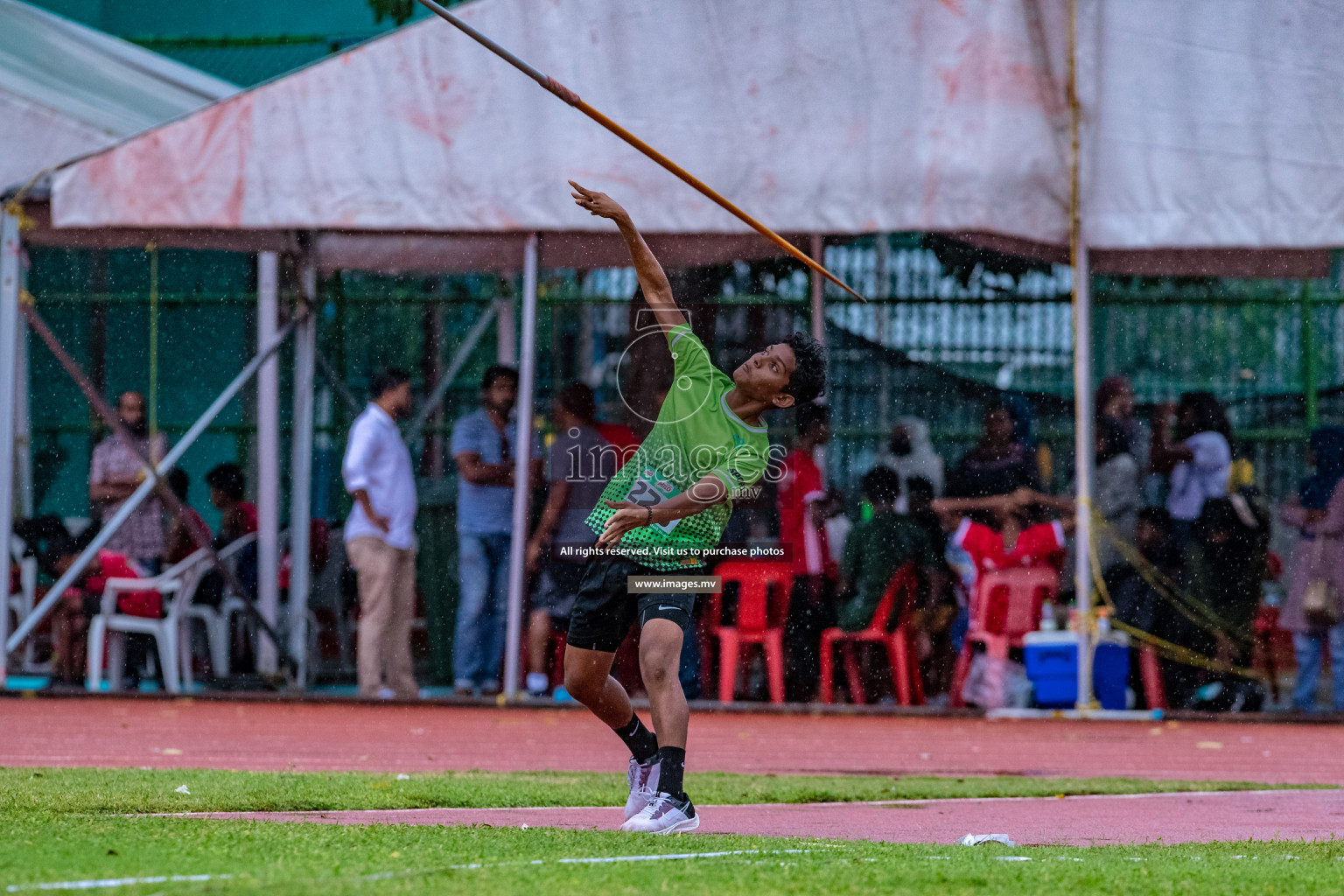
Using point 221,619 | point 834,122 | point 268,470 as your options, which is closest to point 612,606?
point 834,122

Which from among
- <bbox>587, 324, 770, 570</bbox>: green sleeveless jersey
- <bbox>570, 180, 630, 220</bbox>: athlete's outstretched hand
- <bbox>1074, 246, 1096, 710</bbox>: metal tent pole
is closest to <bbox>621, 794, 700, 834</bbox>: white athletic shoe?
<bbox>587, 324, 770, 570</bbox>: green sleeveless jersey

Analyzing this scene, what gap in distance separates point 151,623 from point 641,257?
23.2ft

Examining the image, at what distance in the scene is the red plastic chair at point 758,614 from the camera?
468 inches

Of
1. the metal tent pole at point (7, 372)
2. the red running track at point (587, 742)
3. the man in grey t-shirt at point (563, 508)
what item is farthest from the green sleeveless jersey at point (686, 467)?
the metal tent pole at point (7, 372)

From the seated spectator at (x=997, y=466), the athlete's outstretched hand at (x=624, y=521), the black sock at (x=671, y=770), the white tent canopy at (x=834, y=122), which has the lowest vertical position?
the black sock at (x=671, y=770)

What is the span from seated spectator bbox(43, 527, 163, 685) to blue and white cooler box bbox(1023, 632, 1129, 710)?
225 inches

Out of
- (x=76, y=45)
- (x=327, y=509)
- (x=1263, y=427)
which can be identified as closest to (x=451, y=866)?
(x=327, y=509)

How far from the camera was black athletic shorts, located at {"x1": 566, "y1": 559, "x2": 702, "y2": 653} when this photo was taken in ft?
20.1

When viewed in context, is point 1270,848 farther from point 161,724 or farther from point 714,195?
point 161,724

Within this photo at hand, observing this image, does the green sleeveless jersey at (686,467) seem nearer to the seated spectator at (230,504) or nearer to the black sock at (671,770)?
the black sock at (671,770)

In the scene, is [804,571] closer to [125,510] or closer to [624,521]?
[125,510]

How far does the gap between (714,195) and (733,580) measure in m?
5.42

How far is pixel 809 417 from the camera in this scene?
488 inches

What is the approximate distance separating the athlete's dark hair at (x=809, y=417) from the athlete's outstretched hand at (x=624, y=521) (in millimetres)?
6367
